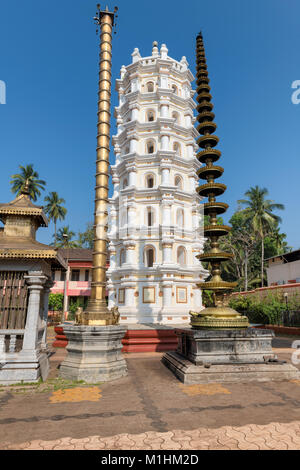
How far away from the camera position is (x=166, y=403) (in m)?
5.68

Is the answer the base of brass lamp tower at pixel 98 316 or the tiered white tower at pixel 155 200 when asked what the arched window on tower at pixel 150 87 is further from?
the base of brass lamp tower at pixel 98 316

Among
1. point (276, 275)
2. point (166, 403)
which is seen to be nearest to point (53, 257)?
point (166, 403)

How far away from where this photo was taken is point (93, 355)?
7.90 metres

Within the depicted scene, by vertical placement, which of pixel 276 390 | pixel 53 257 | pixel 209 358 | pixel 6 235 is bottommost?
pixel 276 390

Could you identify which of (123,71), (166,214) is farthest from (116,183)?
(123,71)

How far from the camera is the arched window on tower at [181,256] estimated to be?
68.5 ft

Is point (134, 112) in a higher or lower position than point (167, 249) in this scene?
higher

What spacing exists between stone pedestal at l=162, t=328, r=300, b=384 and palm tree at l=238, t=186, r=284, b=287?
33.8 m

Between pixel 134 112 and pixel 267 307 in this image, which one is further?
pixel 134 112

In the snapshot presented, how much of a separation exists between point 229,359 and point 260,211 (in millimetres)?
36778

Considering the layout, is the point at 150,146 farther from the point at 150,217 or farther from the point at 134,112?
the point at 150,217

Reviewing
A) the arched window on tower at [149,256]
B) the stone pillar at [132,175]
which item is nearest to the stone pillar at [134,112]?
the stone pillar at [132,175]
